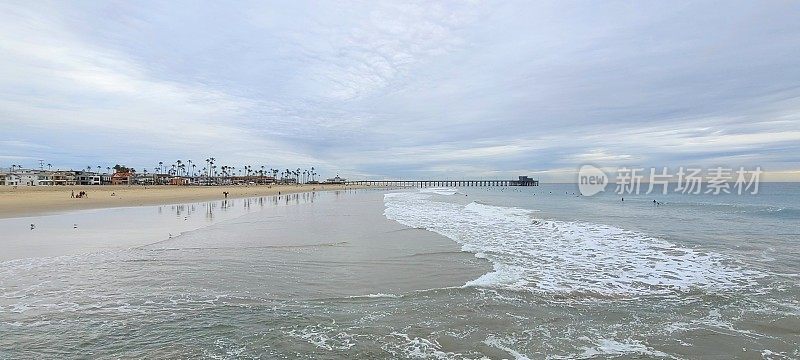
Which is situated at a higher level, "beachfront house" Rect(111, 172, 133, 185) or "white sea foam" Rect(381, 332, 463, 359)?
"beachfront house" Rect(111, 172, 133, 185)

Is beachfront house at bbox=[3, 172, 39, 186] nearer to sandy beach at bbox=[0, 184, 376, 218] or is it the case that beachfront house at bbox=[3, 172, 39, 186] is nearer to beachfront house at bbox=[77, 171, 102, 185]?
beachfront house at bbox=[77, 171, 102, 185]

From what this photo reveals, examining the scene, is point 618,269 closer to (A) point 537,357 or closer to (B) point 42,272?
(A) point 537,357

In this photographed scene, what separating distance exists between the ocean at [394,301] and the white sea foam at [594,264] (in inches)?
3.2

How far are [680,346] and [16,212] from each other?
3369 centimetres

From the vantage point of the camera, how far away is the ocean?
566cm

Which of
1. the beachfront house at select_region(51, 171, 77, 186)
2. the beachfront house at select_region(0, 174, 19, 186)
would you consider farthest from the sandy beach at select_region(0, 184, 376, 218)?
the beachfront house at select_region(51, 171, 77, 186)

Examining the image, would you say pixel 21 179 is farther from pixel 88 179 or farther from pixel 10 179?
pixel 88 179

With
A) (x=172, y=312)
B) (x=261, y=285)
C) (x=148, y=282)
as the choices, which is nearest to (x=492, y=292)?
(x=261, y=285)

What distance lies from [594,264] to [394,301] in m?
7.04

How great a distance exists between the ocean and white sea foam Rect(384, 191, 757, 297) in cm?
8

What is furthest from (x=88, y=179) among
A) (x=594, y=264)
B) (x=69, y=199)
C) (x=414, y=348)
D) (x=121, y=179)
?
(x=414, y=348)

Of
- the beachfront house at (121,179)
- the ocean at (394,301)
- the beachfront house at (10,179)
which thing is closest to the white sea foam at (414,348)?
the ocean at (394,301)

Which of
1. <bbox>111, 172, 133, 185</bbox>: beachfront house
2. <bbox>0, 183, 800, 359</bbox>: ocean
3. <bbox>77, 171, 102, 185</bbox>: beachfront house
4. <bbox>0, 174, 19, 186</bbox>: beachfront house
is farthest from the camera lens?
<bbox>111, 172, 133, 185</bbox>: beachfront house

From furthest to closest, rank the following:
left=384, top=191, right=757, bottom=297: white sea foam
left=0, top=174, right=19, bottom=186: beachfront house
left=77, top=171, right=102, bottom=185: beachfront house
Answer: left=77, top=171, right=102, bottom=185: beachfront house, left=0, top=174, right=19, bottom=186: beachfront house, left=384, top=191, right=757, bottom=297: white sea foam
